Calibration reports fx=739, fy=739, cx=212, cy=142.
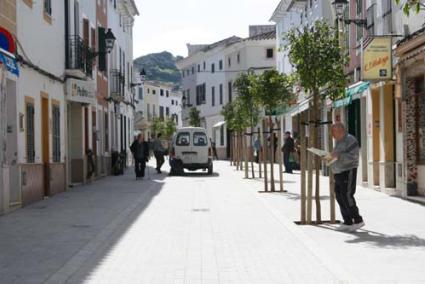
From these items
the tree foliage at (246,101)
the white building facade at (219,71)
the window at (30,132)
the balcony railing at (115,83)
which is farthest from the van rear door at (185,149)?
the white building facade at (219,71)

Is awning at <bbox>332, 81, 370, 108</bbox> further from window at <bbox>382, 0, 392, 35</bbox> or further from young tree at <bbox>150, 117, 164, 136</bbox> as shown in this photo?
young tree at <bbox>150, 117, 164, 136</bbox>

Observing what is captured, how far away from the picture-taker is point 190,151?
30.4m

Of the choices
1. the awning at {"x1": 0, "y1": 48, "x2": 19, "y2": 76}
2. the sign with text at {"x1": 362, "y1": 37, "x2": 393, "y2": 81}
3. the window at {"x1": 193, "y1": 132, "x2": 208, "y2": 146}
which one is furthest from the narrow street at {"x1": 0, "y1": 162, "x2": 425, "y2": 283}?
the window at {"x1": 193, "y1": 132, "x2": 208, "y2": 146}

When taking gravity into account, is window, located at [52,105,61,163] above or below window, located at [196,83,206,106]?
below

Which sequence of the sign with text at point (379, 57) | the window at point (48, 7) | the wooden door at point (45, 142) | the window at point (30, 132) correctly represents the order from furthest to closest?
the window at point (48, 7)
the wooden door at point (45, 142)
the sign with text at point (379, 57)
the window at point (30, 132)

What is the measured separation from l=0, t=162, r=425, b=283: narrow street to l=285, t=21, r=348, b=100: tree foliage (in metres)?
2.38

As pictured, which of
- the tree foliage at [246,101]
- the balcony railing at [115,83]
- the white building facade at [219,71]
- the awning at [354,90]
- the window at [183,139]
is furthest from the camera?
the white building facade at [219,71]

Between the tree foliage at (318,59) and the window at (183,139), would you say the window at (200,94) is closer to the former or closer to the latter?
the window at (183,139)

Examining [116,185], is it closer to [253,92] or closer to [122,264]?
[253,92]

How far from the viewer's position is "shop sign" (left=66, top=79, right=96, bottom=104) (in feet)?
70.3

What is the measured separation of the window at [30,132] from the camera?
16672 millimetres

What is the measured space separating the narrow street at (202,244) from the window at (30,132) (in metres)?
1.29

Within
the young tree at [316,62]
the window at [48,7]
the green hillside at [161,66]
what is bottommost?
the young tree at [316,62]

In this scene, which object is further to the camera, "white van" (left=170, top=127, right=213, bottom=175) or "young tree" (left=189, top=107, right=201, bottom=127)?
"young tree" (left=189, top=107, right=201, bottom=127)
